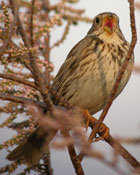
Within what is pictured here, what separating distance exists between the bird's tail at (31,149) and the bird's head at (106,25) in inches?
51.8

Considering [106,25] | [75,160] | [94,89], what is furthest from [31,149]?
[106,25]

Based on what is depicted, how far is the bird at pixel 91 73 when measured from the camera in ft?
10.8

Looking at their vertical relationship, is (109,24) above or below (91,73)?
above

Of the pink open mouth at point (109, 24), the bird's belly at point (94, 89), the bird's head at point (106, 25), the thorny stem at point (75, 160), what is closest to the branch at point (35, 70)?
the thorny stem at point (75, 160)

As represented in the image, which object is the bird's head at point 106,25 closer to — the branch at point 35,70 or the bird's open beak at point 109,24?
the bird's open beak at point 109,24

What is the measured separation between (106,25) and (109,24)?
0.04 m

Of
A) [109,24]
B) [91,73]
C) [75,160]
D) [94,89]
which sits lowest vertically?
[75,160]

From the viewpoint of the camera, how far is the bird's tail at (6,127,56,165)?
3006 mm

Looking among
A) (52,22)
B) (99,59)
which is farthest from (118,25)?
(52,22)

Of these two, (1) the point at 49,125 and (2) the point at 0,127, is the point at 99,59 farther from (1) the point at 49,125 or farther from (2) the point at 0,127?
(1) the point at 49,125

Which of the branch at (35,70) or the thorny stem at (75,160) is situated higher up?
the branch at (35,70)

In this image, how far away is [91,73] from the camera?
3365 mm

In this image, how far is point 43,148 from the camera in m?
3.25

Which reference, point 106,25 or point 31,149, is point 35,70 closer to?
point 31,149
